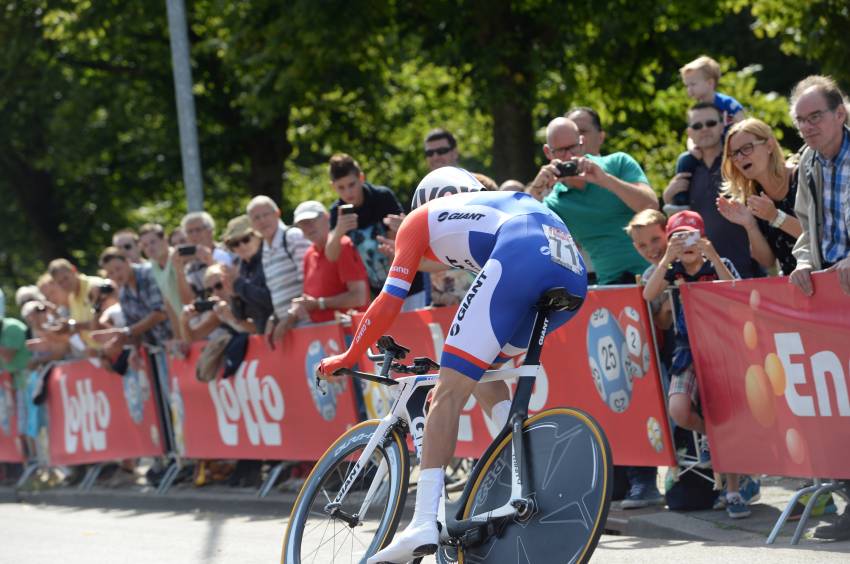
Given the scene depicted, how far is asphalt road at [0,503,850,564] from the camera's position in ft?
22.2

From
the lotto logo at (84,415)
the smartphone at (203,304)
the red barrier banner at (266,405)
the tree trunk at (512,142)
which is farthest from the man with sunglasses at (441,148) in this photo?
the tree trunk at (512,142)

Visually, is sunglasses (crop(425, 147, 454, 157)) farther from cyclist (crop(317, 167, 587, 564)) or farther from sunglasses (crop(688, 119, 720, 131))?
cyclist (crop(317, 167, 587, 564))

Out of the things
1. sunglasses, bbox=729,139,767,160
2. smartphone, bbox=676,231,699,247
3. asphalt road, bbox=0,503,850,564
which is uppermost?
sunglasses, bbox=729,139,767,160

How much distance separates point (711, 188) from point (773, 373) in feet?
6.05

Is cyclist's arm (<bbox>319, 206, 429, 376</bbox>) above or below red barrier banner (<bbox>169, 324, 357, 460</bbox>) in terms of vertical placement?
above

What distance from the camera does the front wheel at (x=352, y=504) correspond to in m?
6.08

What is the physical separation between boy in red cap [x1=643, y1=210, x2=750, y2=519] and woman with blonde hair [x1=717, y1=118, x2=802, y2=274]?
0.73 ft

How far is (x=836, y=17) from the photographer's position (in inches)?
628

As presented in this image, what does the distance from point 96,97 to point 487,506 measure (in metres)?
22.8

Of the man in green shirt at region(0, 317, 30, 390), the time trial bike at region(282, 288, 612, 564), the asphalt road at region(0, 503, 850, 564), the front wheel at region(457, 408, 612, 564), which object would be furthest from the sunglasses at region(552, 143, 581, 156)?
the man in green shirt at region(0, 317, 30, 390)

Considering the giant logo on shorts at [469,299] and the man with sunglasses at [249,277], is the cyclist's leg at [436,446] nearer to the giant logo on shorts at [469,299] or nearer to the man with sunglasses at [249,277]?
the giant logo on shorts at [469,299]

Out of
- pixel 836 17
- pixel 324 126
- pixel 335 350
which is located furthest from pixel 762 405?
pixel 324 126

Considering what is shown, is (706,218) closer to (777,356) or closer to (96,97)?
(777,356)

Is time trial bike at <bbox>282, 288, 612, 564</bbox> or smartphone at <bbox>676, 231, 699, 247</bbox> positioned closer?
time trial bike at <bbox>282, 288, 612, 564</bbox>
